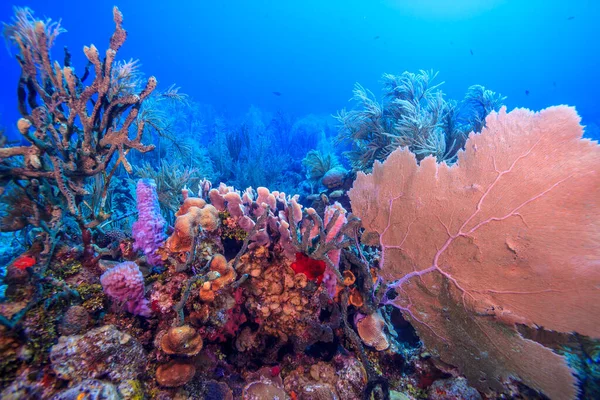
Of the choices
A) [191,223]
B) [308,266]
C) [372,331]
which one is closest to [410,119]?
[308,266]

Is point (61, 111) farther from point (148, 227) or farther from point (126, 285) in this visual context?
point (126, 285)

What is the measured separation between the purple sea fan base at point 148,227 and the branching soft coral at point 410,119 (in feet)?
13.1

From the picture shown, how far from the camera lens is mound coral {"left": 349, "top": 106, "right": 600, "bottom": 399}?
1.95 metres

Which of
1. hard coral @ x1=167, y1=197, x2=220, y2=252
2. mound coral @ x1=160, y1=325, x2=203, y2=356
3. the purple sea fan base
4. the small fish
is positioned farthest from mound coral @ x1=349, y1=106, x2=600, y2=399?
the small fish

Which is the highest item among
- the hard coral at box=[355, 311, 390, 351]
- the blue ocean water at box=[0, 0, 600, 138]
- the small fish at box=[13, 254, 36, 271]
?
the blue ocean water at box=[0, 0, 600, 138]

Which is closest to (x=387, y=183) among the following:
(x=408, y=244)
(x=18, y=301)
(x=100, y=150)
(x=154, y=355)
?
(x=408, y=244)

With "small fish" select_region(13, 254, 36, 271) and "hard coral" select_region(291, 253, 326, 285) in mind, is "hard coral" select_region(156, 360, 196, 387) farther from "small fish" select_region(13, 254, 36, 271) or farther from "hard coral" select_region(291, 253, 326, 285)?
"small fish" select_region(13, 254, 36, 271)

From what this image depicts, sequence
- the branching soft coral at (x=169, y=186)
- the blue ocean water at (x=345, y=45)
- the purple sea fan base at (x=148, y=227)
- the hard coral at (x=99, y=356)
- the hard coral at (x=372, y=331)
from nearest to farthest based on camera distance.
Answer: the hard coral at (x=99, y=356) → the purple sea fan base at (x=148, y=227) → the hard coral at (x=372, y=331) → the branching soft coral at (x=169, y=186) → the blue ocean water at (x=345, y=45)

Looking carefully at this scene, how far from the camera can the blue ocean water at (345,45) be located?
84.4m

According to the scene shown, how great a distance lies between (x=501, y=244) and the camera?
2.18m

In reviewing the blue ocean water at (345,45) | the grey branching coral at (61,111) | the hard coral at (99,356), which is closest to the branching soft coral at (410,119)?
the grey branching coral at (61,111)

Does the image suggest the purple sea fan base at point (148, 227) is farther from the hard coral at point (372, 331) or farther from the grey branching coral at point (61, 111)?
the hard coral at point (372, 331)

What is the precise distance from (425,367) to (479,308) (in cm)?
96

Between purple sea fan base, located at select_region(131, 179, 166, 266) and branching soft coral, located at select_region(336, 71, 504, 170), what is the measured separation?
4.00m
